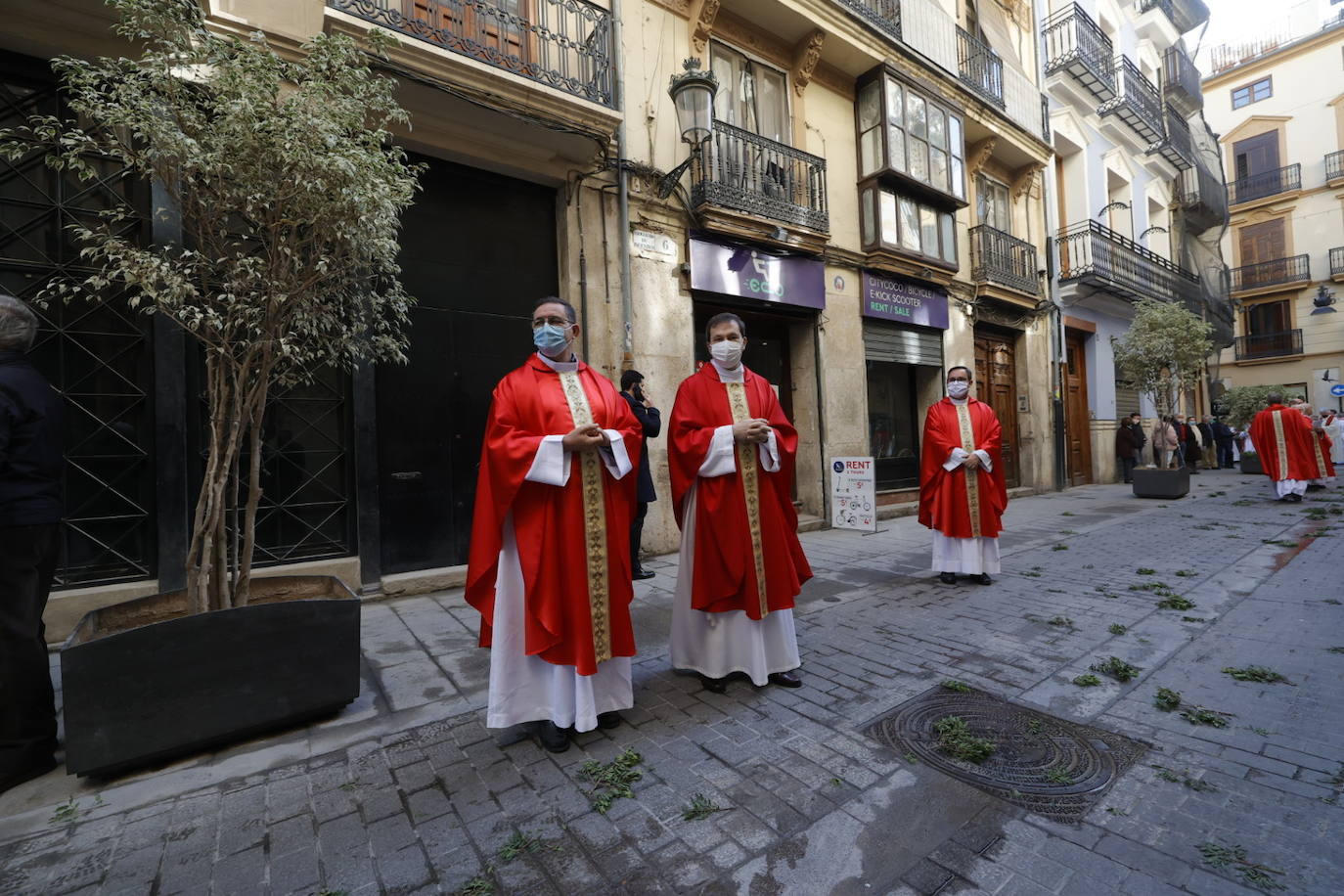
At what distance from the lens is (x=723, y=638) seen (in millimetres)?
3412

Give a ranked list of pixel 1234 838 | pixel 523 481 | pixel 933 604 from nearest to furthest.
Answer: pixel 1234 838, pixel 523 481, pixel 933 604

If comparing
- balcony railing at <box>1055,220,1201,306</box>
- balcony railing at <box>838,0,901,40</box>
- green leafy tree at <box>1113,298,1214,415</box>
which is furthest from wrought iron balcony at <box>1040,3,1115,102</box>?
balcony railing at <box>838,0,901,40</box>

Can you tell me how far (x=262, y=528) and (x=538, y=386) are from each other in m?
4.02

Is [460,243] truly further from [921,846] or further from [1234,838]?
[1234,838]

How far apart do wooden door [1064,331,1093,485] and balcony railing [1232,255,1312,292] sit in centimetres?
1960

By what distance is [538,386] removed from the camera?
9.76 ft

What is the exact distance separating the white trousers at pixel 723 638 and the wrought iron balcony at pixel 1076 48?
17330mm

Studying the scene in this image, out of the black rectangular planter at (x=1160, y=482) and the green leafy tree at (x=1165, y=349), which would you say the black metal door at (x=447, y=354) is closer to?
the green leafy tree at (x=1165, y=349)

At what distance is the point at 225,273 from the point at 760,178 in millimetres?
7372

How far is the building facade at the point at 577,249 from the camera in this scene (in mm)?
4777

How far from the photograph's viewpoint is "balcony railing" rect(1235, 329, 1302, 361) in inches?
1019

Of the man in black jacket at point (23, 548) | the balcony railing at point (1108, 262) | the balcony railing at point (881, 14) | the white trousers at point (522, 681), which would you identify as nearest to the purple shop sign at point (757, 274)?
the balcony railing at point (881, 14)

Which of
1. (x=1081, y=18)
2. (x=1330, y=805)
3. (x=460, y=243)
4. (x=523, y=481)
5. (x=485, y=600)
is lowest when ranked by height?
(x=1330, y=805)

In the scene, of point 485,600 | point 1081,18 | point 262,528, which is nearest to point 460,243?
point 262,528
